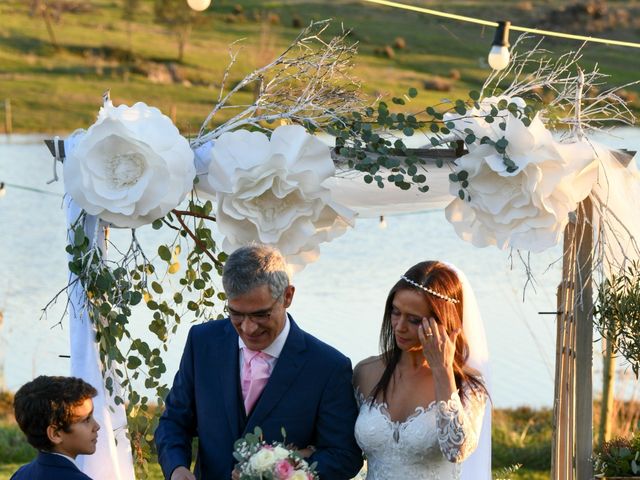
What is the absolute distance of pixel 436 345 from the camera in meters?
3.28

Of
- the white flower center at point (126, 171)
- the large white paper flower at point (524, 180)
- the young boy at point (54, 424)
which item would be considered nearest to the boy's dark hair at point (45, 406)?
the young boy at point (54, 424)

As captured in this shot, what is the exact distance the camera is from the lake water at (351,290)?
10.9 meters

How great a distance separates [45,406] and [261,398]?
617mm

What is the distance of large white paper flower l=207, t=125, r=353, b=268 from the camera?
3.83m

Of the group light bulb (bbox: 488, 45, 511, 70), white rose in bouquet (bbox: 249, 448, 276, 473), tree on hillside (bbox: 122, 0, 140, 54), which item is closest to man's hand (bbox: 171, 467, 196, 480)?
white rose in bouquet (bbox: 249, 448, 276, 473)

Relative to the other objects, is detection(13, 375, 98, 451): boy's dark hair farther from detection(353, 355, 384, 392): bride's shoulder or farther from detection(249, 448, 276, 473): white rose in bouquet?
detection(353, 355, 384, 392): bride's shoulder

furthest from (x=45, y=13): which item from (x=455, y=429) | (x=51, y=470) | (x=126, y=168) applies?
(x=455, y=429)

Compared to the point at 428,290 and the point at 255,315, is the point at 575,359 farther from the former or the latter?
the point at 255,315

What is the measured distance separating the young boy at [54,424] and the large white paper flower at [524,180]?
148 cm

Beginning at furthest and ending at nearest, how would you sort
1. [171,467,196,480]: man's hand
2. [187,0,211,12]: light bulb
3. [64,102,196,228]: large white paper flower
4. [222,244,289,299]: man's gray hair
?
1. [187,0,211,12]: light bulb
2. [64,102,196,228]: large white paper flower
3. [171,467,196,480]: man's hand
4. [222,244,289,299]: man's gray hair

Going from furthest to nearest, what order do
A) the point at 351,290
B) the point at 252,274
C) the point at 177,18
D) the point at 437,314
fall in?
the point at 177,18
the point at 351,290
the point at 437,314
the point at 252,274

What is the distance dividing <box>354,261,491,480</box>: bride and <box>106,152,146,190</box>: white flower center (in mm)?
959

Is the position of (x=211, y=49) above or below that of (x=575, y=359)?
above

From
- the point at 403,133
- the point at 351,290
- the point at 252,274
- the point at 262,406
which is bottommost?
the point at 262,406
